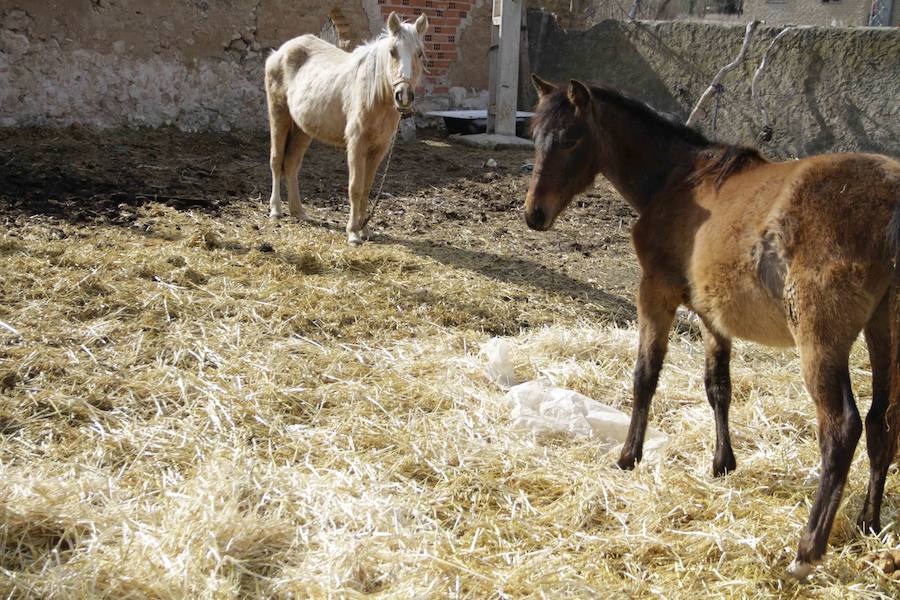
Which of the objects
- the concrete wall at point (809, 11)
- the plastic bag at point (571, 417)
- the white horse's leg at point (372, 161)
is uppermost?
the concrete wall at point (809, 11)

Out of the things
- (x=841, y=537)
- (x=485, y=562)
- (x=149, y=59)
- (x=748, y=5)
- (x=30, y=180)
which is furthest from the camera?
(x=748, y=5)

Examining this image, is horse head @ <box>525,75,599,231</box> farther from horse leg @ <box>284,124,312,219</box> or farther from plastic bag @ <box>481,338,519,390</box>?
horse leg @ <box>284,124,312,219</box>

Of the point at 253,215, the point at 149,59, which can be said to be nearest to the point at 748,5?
the point at 149,59

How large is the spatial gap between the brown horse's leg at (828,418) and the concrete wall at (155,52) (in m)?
9.20

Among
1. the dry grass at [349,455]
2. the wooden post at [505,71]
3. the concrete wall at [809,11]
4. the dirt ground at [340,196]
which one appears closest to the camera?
the dry grass at [349,455]

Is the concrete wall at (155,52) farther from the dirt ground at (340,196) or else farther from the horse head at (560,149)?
the horse head at (560,149)

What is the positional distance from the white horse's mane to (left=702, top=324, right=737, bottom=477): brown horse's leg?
3.88 m

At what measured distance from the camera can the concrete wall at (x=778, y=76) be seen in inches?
385

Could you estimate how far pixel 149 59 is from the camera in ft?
32.7

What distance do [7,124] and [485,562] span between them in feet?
28.5

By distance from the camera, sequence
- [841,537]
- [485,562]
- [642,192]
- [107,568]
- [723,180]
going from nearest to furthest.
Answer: [107,568] < [485,562] < [841,537] < [723,180] < [642,192]

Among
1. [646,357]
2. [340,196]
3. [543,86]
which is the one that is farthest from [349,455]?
[340,196]

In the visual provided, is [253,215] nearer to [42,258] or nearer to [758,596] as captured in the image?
[42,258]

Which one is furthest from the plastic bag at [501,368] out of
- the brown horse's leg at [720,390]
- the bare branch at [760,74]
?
the bare branch at [760,74]
